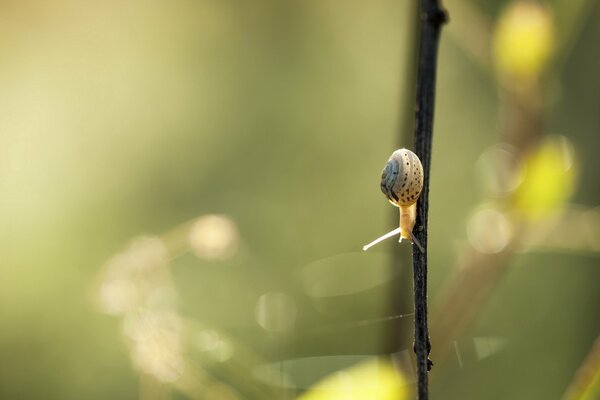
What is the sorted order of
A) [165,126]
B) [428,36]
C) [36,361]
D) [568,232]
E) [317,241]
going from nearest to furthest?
[428,36], [568,232], [36,361], [317,241], [165,126]

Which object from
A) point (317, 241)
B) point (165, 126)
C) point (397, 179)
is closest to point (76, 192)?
point (165, 126)

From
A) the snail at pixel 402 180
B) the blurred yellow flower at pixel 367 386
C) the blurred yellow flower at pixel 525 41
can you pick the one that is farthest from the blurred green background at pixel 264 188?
the snail at pixel 402 180

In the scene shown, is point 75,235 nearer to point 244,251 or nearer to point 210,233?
point 244,251

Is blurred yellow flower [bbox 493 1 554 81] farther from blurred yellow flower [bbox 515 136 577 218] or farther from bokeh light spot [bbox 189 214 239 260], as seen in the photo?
bokeh light spot [bbox 189 214 239 260]

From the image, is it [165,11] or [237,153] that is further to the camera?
[165,11]

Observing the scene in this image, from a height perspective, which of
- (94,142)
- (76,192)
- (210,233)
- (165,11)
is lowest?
(210,233)

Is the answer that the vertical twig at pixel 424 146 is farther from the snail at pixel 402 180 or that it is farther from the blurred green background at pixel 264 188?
the blurred green background at pixel 264 188
